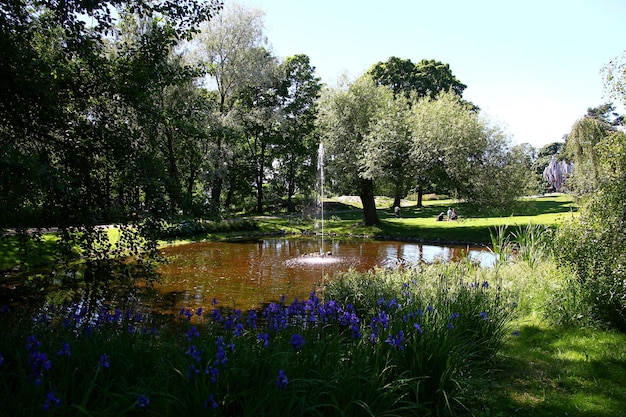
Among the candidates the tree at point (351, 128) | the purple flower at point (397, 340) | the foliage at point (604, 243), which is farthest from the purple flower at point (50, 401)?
the tree at point (351, 128)

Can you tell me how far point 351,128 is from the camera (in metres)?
25.9

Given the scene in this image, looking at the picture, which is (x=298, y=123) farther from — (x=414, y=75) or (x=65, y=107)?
(x=65, y=107)

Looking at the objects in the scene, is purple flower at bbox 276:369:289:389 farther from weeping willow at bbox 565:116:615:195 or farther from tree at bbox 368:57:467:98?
tree at bbox 368:57:467:98

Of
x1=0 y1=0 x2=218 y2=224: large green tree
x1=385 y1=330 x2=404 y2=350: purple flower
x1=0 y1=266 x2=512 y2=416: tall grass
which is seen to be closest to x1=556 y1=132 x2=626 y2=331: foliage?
x1=0 y1=266 x2=512 y2=416: tall grass

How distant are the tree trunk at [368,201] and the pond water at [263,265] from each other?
13.7 feet

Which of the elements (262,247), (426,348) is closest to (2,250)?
(262,247)

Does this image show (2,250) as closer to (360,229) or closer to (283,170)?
(360,229)

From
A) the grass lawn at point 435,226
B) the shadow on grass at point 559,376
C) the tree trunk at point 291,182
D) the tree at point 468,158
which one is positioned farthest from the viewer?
the tree trunk at point 291,182

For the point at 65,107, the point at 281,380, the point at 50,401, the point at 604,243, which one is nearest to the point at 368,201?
the point at 604,243

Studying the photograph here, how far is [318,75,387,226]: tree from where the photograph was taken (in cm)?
2544

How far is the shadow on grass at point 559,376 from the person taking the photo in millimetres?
3918

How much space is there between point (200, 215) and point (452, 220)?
23.8m

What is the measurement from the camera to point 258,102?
110 ft

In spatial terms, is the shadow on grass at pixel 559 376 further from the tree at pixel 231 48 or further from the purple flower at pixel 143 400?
the tree at pixel 231 48
